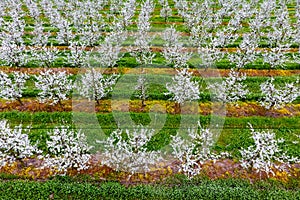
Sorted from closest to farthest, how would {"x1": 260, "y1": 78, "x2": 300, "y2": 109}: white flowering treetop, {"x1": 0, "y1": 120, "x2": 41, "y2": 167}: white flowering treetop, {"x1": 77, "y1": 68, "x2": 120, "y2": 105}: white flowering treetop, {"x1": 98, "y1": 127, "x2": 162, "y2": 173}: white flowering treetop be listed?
{"x1": 0, "y1": 120, "x2": 41, "y2": 167}: white flowering treetop → {"x1": 98, "y1": 127, "x2": 162, "y2": 173}: white flowering treetop → {"x1": 260, "y1": 78, "x2": 300, "y2": 109}: white flowering treetop → {"x1": 77, "y1": 68, "x2": 120, "y2": 105}: white flowering treetop

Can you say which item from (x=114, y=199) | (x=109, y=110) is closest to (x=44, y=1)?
(x=109, y=110)

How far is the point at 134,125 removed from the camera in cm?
2227

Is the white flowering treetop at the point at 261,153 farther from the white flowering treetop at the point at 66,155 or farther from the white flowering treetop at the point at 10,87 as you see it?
the white flowering treetop at the point at 10,87

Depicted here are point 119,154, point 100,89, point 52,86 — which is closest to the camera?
point 119,154

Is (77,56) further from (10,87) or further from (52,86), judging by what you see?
(10,87)

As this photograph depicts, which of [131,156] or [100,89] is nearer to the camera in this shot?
[131,156]

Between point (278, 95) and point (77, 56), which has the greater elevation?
point (77, 56)

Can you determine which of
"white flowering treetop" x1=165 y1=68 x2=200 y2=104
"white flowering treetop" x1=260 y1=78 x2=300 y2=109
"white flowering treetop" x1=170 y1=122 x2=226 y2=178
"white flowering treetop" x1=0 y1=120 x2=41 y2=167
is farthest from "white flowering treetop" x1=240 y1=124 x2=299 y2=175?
"white flowering treetop" x1=0 y1=120 x2=41 y2=167

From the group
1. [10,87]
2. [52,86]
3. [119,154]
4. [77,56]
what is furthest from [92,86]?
[10,87]

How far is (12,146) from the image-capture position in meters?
17.3

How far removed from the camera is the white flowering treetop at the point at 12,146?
56.3 feet

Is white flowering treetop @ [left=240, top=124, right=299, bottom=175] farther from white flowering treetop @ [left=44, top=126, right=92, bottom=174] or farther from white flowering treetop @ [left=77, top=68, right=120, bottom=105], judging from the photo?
white flowering treetop @ [left=77, top=68, right=120, bottom=105]

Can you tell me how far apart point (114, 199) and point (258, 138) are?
10.2 m

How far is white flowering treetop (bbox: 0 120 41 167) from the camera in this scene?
56.3 feet
